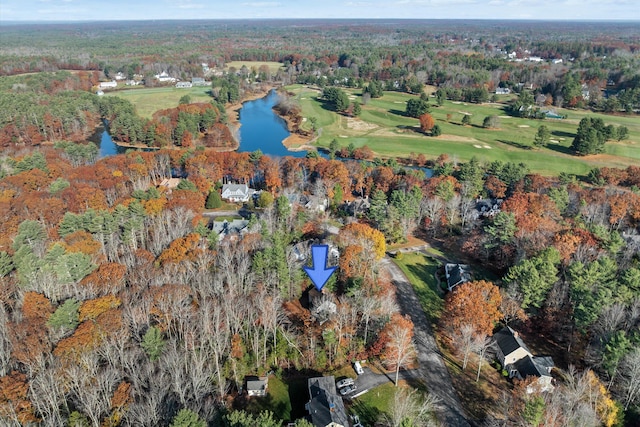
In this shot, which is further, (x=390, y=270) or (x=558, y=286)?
(x=390, y=270)

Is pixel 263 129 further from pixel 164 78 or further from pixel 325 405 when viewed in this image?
pixel 325 405

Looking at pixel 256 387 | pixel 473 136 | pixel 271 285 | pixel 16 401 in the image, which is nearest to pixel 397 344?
pixel 256 387


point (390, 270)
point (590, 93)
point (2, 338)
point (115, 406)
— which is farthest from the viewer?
point (590, 93)

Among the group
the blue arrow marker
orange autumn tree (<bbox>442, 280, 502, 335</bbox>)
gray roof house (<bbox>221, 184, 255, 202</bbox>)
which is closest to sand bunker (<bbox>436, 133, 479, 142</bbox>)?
gray roof house (<bbox>221, 184, 255, 202</bbox>)

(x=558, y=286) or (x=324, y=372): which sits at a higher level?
(x=558, y=286)

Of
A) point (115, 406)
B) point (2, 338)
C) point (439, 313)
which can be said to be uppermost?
point (2, 338)

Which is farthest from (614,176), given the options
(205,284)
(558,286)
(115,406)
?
(115,406)

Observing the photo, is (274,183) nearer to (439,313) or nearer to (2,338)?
(439,313)
